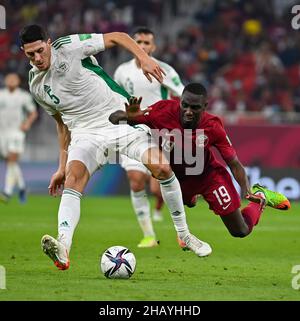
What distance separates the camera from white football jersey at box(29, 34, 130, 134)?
818 cm

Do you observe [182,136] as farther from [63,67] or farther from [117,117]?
[63,67]

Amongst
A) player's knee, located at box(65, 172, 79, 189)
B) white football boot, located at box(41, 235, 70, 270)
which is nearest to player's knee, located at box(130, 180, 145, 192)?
player's knee, located at box(65, 172, 79, 189)

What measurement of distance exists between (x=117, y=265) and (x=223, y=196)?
154 centimetres

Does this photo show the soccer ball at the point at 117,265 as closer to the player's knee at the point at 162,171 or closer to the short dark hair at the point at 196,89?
the player's knee at the point at 162,171

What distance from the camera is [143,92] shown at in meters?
11.6

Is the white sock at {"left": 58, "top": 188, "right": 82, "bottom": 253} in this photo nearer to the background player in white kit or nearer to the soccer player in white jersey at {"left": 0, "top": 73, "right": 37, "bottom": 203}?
the background player in white kit

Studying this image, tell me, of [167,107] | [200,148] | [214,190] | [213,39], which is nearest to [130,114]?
[167,107]

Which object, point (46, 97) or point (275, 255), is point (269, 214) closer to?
point (275, 255)

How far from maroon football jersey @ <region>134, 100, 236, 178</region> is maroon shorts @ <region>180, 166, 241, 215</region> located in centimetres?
13

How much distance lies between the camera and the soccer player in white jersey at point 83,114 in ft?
25.9

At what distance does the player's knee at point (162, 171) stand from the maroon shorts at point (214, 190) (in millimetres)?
747

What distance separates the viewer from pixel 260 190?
9383mm

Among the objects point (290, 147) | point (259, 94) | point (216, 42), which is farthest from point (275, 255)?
point (216, 42)

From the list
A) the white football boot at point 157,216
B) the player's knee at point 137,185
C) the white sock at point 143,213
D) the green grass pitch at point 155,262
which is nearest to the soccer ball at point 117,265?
the green grass pitch at point 155,262
